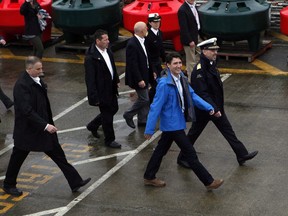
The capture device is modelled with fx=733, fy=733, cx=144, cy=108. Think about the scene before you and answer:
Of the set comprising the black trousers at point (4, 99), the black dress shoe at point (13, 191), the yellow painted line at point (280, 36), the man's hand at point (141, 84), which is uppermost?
the man's hand at point (141, 84)

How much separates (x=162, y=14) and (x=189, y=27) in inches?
72.3

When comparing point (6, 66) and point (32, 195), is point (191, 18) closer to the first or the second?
point (6, 66)

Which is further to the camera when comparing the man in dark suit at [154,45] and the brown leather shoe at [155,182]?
the man in dark suit at [154,45]

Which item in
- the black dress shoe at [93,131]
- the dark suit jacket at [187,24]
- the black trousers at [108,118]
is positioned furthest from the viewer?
the dark suit jacket at [187,24]

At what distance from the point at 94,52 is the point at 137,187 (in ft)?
6.93

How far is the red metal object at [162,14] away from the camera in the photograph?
14719 mm

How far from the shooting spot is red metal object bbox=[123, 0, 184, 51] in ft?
48.3

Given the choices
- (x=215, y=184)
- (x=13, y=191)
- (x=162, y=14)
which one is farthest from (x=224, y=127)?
(x=162, y=14)

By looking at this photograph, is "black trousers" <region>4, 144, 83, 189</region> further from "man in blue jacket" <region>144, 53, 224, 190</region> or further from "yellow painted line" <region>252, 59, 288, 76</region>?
"yellow painted line" <region>252, 59, 288, 76</region>

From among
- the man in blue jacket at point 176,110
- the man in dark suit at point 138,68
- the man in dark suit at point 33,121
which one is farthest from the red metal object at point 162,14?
the man in dark suit at point 33,121

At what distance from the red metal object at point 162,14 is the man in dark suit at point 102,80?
4.75 meters

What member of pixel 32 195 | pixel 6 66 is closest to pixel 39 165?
pixel 32 195

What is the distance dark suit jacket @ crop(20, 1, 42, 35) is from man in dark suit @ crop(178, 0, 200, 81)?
3.13m

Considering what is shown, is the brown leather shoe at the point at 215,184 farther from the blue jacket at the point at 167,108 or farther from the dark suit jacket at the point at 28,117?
the dark suit jacket at the point at 28,117
